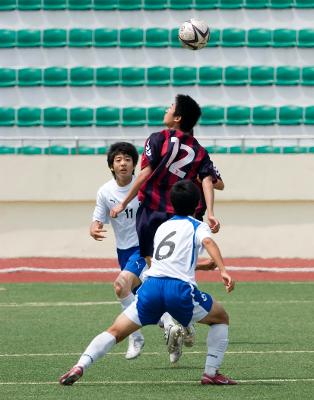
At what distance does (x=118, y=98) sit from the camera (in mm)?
24938

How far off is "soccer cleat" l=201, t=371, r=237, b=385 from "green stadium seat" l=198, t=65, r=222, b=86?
55.4 feet

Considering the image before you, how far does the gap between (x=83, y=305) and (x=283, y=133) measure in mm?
9923

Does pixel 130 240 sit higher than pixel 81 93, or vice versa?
pixel 81 93

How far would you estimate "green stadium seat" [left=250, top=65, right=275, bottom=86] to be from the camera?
2470cm

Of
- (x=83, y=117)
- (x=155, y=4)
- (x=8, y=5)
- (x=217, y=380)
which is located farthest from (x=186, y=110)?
(x=8, y=5)

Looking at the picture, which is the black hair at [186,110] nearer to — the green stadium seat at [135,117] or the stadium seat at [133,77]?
the green stadium seat at [135,117]

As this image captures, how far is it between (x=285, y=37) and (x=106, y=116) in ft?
13.4

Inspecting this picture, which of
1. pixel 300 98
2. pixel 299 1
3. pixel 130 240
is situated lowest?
pixel 130 240

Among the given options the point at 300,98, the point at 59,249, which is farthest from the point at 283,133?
the point at 59,249

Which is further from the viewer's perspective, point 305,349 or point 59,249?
point 59,249

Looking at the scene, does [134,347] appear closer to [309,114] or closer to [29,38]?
[309,114]

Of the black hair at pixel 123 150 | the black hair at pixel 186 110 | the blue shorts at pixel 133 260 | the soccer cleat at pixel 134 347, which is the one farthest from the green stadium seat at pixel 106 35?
the soccer cleat at pixel 134 347

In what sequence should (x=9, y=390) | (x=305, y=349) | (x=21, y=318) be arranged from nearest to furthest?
(x=9, y=390), (x=305, y=349), (x=21, y=318)

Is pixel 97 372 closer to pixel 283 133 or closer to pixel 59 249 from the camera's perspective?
pixel 59 249
